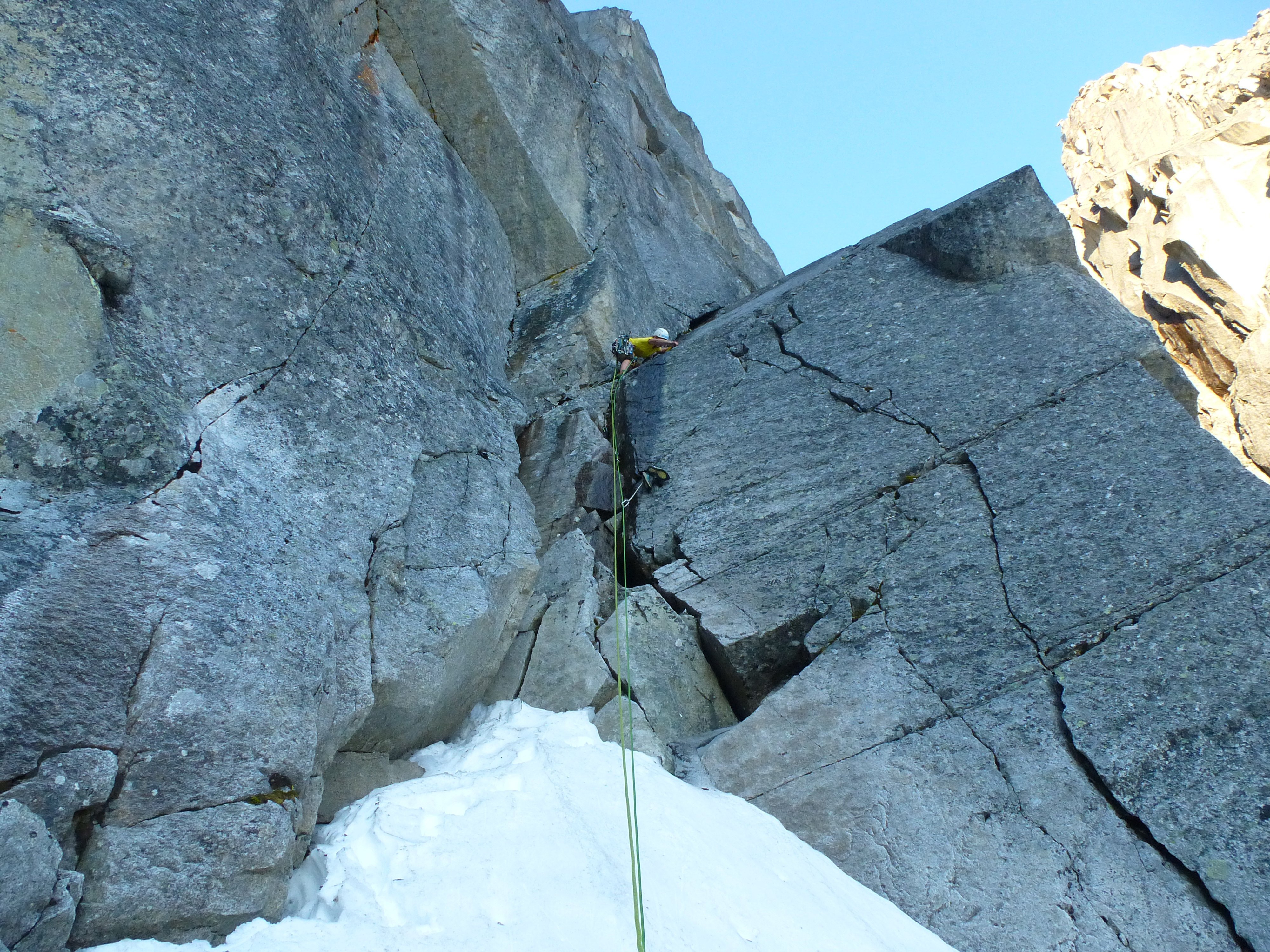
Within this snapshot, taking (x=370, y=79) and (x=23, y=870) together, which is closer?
(x=23, y=870)

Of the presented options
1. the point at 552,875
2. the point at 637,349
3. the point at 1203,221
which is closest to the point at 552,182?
the point at 637,349

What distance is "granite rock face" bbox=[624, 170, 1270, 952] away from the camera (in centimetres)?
302

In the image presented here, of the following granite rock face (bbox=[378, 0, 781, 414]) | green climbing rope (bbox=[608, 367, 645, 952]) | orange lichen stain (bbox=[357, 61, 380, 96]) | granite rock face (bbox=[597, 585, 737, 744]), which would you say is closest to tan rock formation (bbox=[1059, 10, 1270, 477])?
granite rock face (bbox=[378, 0, 781, 414])

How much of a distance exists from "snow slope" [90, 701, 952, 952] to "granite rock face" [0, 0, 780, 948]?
0.19 m

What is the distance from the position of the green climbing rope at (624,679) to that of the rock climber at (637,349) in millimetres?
73

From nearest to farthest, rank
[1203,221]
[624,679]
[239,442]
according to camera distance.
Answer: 1. [239,442]
2. [624,679]
3. [1203,221]

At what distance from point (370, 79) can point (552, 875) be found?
4.39 metres

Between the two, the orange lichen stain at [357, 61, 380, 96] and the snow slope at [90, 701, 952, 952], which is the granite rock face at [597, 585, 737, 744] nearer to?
the snow slope at [90, 701, 952, 952]

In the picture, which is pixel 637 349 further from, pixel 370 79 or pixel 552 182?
pixel 370 79

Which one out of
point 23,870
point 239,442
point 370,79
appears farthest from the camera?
point 370,79

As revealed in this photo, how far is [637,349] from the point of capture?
5.70 meters

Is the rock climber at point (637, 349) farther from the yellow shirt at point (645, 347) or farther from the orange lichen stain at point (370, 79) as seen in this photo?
the orange lichen stain at point (370, 79)

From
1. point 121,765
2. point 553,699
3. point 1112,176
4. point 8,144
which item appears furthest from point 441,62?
point 1112,176

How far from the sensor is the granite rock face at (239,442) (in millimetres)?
2357
